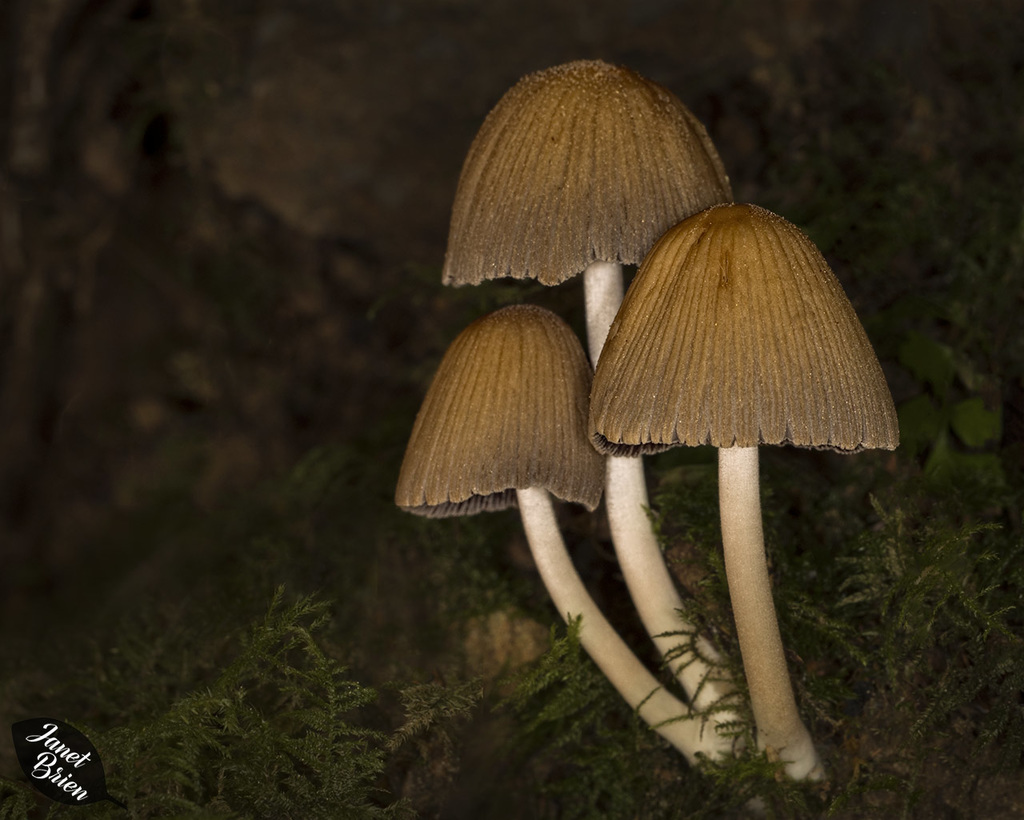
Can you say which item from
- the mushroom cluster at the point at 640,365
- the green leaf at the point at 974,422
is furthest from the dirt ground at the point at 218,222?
the green leaf at the point at 974,422

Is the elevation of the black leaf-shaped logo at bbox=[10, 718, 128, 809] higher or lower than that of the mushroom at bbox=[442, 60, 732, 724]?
lower

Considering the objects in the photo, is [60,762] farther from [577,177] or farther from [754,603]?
[577,177]

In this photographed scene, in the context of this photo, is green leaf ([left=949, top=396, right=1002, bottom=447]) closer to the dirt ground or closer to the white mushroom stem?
the white mushroom stem

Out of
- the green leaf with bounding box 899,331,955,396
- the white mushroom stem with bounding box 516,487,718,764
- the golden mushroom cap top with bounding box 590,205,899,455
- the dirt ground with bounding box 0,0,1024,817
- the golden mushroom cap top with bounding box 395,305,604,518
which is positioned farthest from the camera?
the dirt ground with bounding box 0,0,1024,817

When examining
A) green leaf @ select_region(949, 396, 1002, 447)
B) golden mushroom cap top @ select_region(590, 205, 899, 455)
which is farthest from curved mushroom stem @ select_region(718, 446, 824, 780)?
green leaf @ select_region(949, 396, 1002, 447)

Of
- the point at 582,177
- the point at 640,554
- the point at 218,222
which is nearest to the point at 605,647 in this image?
the point at 640,554

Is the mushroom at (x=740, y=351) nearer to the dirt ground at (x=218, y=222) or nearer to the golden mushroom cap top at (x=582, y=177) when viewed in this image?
the golden mushroom cap top at (x=582, y=177)
